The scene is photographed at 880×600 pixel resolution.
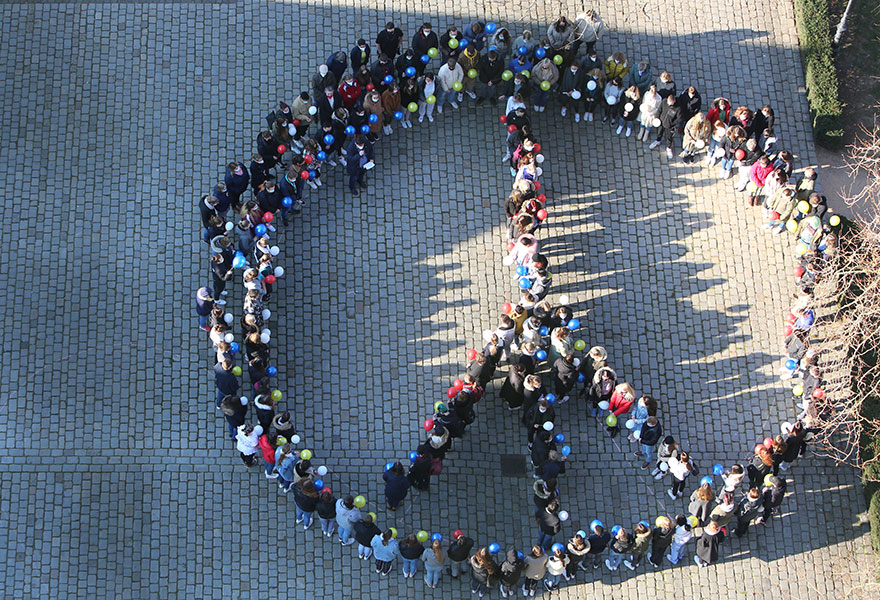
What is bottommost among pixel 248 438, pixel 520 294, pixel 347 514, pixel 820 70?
pixel 347 514

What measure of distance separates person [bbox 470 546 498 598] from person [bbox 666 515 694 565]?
3.05 meters

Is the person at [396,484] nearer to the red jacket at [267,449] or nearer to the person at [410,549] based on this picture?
the person at [410,549]

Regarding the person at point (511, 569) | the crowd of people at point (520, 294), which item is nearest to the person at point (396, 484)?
the crowd of people at point (520, 294)

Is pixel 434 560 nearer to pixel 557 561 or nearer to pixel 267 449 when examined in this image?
pixel 557 561

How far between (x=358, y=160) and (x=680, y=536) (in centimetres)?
905

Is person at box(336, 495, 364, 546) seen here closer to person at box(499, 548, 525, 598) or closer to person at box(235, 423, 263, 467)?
person at box(235, 423, 263, 467)

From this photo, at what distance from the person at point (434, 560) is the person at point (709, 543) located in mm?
4218

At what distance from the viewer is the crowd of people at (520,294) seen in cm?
1795

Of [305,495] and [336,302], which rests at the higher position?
[336,302]

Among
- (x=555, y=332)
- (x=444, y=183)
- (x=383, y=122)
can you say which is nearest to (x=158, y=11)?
(x=383, y=122)

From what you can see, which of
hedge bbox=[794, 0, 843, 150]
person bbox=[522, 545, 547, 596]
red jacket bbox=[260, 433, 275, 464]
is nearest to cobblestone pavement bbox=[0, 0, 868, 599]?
hedge bbox=[794, 0, 843, 150]

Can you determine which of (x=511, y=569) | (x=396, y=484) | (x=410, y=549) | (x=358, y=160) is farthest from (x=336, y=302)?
(x=511, y=569)

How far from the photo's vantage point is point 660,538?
17828 mm

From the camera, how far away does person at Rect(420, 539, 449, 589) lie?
57.1 feet
